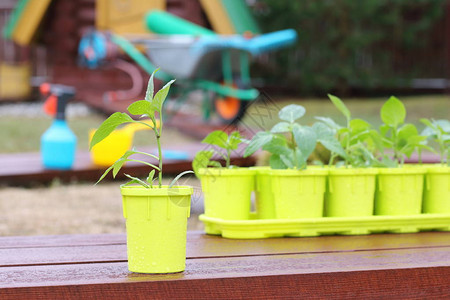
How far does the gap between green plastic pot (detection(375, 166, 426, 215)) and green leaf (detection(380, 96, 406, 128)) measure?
0.11 m

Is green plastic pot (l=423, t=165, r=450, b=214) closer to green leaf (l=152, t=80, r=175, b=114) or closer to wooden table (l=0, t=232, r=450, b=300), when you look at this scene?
wooden table (l=0, t=232, r=450, b=300)

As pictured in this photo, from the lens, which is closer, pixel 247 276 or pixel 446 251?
pixel 247 276

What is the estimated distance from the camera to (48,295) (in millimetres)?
913

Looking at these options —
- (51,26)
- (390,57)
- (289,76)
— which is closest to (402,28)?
(390,57)

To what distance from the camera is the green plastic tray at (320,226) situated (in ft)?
4.45

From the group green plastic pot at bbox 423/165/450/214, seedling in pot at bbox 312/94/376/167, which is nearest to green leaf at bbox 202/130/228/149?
seedling in pot at bbox 312/94/376/167

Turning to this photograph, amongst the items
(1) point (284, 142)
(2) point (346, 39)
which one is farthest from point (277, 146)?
(2) point (346, 39)

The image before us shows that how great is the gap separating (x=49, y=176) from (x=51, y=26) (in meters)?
6.39

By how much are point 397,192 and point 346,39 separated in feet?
30.5

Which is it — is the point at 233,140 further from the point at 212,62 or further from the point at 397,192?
the point at 212,62

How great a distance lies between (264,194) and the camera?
1422mm

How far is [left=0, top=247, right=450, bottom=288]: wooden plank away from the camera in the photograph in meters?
0.97

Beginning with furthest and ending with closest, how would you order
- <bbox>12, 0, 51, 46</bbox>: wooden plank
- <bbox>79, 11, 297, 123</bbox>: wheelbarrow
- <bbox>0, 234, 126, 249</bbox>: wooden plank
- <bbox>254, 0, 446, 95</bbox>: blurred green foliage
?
1. <bbox>254, 0, 446, 95</bbox>: blurred green foliage
2. <bbox>12, 0, 51, 46</bbox>: wooden plank
3. <bbox>79, 11, 297, 123</bbox>: wheelbarrow
4. <bbox>0, 234, 126, 249</bbox>: wooden plank

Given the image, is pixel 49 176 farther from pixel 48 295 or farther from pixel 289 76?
pixel 289 76
